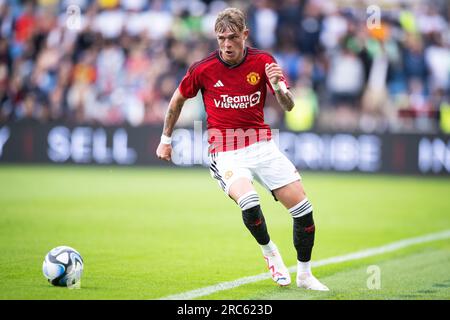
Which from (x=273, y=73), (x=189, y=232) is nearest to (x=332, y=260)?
(x=189, y=232)

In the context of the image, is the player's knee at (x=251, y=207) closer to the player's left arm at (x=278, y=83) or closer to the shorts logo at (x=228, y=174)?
the shorts logo at (x=228, y=174)

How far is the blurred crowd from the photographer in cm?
2158

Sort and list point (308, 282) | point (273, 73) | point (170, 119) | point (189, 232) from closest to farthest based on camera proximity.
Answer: point (273, 73)
point (308, 282)
point (170, 119)
point (189, 232)

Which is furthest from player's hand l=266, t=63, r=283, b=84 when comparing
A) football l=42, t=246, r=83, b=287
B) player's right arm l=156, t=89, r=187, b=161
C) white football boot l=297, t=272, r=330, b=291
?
football l=42, t=246, r=83, b=287

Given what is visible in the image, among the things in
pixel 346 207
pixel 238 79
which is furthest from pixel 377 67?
pixel 238 79

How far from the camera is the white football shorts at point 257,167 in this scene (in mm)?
8383

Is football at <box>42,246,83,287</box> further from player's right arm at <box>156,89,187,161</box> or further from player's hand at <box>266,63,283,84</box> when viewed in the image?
player's hand at <box>266,63,283,84</box>

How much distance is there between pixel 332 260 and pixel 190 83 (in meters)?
2.97

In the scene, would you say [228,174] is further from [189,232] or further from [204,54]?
[204,54]

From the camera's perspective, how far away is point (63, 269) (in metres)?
7.84

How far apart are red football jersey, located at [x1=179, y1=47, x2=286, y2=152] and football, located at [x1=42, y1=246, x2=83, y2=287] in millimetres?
1793

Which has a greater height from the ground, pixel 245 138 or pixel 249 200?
pixel 245 138
